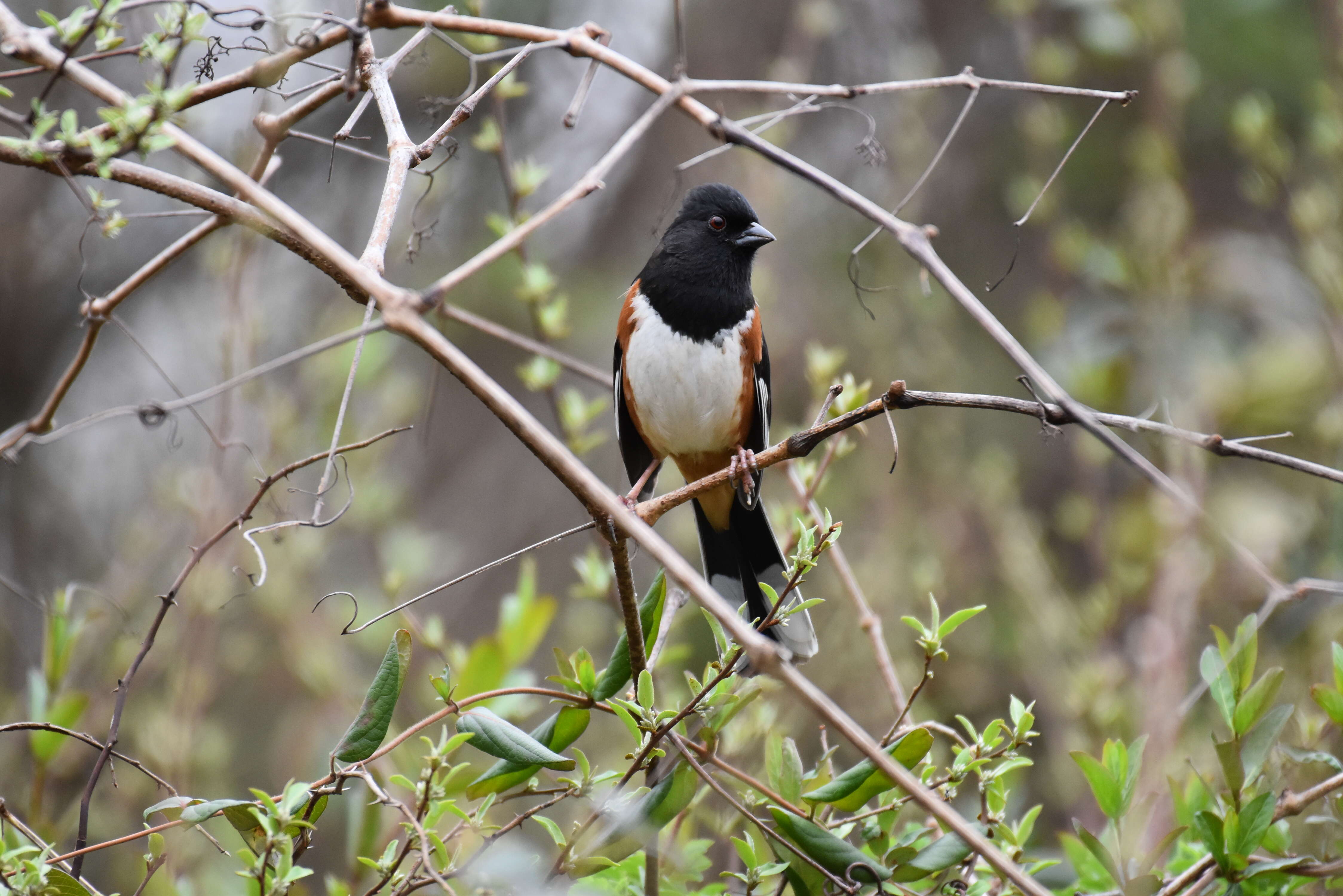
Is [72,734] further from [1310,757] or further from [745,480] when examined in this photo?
[745,480]

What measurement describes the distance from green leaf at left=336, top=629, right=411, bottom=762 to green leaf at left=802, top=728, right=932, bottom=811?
541 mm

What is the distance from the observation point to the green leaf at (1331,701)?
142 centimetres

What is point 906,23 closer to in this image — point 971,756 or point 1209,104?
point 1209,104

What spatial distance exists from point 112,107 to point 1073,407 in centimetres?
111

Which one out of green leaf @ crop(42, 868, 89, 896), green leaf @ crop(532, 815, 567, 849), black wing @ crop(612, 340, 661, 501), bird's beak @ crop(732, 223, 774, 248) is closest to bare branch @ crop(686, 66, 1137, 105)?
green leaf @ crop(532, 815, 567, 849)

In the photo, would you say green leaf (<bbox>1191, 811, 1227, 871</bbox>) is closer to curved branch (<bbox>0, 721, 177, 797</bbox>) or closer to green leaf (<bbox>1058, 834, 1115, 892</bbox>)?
green leaf (<bbox>1058, 834, 1115, 892</bbox>)

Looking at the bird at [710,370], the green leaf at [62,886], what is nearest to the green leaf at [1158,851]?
the green leaf at [62,886]

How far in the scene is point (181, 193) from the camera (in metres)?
1.35

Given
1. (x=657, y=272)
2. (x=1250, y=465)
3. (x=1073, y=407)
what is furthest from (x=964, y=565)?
(x=1073, y=407)

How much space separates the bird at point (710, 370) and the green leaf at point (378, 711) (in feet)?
5.50

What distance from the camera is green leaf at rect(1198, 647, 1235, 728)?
1403 mm

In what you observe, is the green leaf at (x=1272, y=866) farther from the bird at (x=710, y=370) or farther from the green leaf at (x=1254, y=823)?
the bird at (x=710, y=370)

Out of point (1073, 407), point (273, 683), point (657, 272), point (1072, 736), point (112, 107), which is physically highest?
point (112, 107)

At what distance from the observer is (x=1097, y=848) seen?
140 cm
